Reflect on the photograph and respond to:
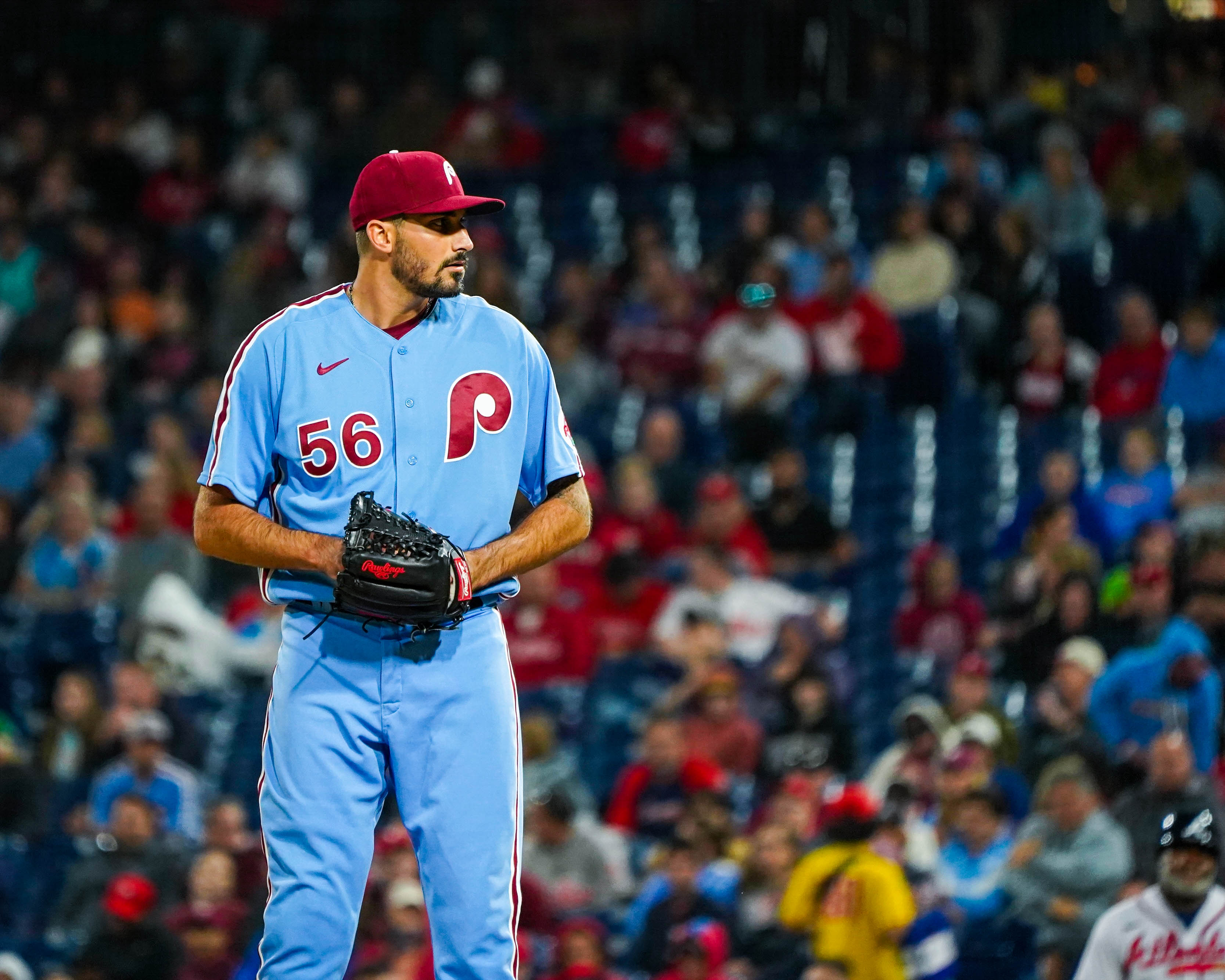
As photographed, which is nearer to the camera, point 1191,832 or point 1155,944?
point 1155,944

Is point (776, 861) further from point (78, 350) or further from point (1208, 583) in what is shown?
point (78, 350)

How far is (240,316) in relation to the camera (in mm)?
13039

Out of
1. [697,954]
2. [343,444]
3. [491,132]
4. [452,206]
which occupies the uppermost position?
[491,132]

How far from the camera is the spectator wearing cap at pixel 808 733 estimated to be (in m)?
8.67

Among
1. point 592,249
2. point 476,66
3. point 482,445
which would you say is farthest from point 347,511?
point 476,66

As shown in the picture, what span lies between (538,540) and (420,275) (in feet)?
1.85

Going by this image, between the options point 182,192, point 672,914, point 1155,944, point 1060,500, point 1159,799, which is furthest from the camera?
point 182,192

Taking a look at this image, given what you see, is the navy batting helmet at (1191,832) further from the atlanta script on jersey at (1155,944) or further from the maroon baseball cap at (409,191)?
the maroon baseball cap at (409,191)

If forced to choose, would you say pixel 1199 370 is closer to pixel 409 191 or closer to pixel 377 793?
pixel 409 191

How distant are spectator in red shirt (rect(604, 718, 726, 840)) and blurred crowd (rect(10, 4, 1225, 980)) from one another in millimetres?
27

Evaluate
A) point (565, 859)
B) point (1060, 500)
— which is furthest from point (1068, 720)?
point (565, 859)

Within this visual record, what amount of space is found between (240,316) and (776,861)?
673 centimetres

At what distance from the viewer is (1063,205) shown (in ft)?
39.1

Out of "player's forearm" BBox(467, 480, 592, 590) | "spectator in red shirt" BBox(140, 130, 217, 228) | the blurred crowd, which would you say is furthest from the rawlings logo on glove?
"spectator in red shirt" BBox(140, 130, 217, 228)
